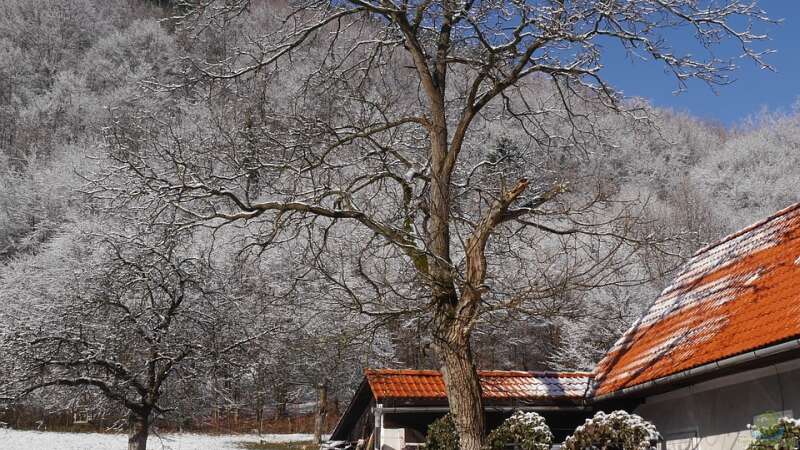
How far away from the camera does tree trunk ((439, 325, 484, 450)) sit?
24.1 ft

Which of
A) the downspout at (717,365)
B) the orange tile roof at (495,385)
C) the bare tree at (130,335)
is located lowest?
the downspout at (717,365)

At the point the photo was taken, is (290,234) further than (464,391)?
Yes

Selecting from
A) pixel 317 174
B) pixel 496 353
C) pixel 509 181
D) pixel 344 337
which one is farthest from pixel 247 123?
pixel 496 353

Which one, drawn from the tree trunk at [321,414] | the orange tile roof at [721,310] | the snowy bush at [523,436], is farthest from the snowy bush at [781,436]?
the tree trunk at [321,414]

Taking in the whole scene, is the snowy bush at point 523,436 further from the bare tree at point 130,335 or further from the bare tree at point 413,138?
the bare tree at point 130,335

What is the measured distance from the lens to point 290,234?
12758 millimetres

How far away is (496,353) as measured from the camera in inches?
1479

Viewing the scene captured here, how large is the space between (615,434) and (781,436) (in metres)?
2.00

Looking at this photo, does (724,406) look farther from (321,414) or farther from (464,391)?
(321,414)

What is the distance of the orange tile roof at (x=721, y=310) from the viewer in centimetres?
775

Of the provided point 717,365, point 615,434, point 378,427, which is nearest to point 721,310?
point 717,365

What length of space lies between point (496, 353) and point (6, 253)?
30.8m

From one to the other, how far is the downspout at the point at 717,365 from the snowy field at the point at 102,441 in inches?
801

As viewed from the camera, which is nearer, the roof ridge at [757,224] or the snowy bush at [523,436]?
the snowy bush at [523,436]
